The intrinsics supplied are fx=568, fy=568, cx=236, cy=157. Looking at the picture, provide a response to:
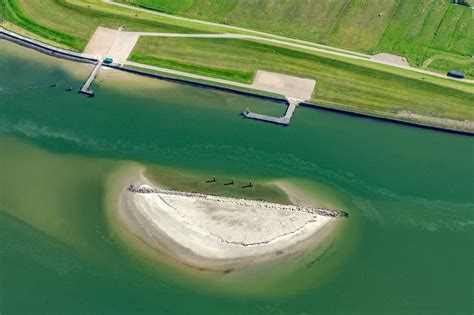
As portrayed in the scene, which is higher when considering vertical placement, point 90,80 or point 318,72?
point 318,72

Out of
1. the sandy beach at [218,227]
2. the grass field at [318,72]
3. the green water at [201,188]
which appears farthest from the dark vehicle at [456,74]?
the sandy beach at [218,227]

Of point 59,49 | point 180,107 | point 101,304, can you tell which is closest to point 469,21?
point 180,107

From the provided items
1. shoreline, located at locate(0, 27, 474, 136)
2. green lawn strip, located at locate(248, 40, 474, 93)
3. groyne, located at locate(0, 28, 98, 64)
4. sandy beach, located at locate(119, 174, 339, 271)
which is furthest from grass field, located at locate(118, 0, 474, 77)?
sandy beach, located at locate(119, 174, 339, 271)

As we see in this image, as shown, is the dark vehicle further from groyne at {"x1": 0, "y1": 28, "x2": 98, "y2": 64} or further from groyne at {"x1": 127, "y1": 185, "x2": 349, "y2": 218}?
groyne at {"x1": 0, "y1": 28, "x2": 98, "y2": 64}

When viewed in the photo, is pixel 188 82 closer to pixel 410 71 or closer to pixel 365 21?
pixel 365 21

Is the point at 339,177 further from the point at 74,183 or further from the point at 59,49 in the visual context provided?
the point at 59,49

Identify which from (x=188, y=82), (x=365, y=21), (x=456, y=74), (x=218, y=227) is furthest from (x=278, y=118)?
(x=456, y=74)
